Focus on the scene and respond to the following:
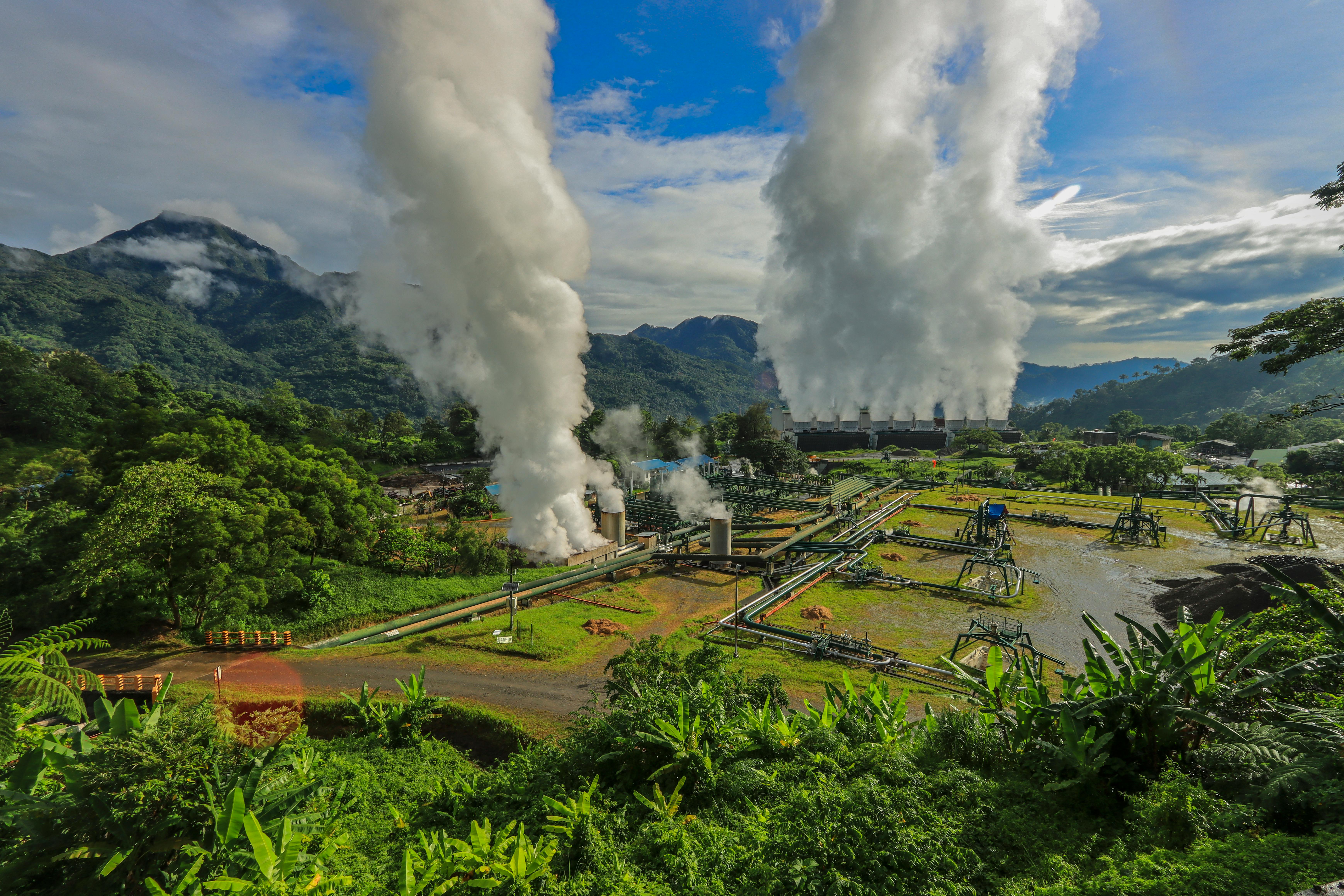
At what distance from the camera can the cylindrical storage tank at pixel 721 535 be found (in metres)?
35.6

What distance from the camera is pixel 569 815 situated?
8508 millimetres

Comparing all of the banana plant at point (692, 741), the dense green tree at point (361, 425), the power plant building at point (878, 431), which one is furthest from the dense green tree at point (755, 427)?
the banana plant at point (692, 741)

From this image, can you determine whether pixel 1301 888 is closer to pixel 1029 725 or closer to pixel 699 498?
pixel 1029 725

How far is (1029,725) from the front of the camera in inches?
312

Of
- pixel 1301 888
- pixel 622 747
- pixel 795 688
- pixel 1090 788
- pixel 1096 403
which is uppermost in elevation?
pixel 1096 403

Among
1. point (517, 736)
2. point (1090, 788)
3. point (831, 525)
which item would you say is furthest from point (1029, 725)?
point (831, 525)

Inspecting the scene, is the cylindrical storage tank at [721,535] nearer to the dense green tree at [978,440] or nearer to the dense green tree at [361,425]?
the dense green tree at [361,425]

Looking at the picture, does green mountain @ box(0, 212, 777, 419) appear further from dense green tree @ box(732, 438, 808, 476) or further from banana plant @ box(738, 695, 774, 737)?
banana plant @ box(738, 695, 774, 737)

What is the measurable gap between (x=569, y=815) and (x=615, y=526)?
2929cm

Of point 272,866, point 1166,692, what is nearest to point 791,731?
point 1166,692

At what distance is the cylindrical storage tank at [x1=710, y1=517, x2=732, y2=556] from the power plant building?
68.9 meters

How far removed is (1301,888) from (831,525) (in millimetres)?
41644

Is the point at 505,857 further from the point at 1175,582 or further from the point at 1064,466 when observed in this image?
the point at 1064,466

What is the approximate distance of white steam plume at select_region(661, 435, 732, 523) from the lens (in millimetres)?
44656
